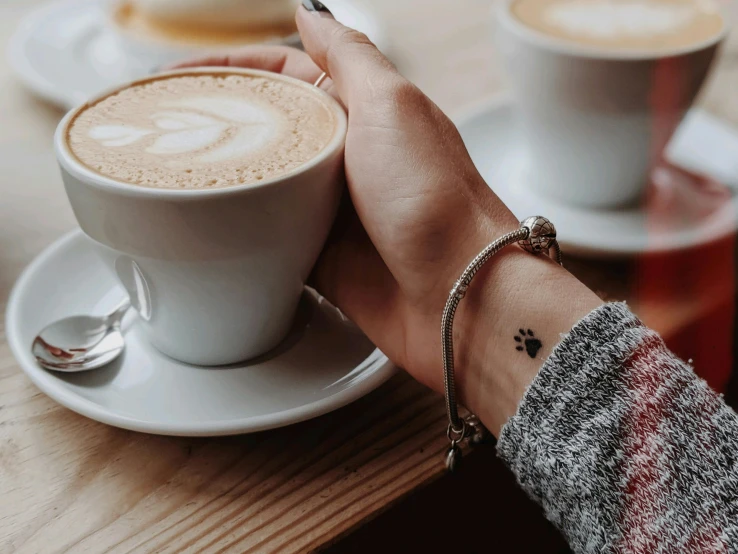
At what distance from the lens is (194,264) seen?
545 millimetres

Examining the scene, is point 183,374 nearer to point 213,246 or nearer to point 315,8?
point 213,246

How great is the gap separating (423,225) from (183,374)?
0.73 ft

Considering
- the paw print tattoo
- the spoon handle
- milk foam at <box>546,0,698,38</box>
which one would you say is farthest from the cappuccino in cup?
the spoon handle

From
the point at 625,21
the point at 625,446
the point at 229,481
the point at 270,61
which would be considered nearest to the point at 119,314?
the point at 229,481

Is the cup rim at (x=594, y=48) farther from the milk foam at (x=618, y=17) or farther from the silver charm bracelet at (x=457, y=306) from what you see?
the silver charm bracelet at (x=457, y=306)

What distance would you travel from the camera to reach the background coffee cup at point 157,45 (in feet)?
3.14

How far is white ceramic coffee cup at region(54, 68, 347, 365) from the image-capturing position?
0.52m

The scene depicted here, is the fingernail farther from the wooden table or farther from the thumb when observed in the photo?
the wooden table

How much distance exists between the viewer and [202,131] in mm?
617

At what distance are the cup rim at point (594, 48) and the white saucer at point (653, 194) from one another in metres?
0.11

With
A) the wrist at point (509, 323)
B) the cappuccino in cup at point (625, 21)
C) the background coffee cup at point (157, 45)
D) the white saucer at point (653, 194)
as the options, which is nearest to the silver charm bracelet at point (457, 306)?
the wrist at point (509, 323)

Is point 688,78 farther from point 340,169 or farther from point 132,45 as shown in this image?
point 132,45

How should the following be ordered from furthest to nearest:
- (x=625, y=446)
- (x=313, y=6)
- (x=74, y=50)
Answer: (x=74, y=50), (x=313, y=6), (x=625, y=446)

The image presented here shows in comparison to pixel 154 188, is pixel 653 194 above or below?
below
